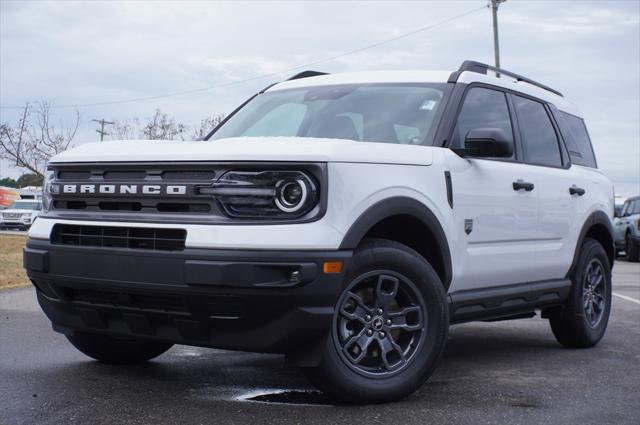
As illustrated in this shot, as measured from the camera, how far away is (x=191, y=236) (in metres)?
4.25

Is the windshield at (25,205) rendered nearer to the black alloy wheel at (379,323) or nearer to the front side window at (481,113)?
the front side window at (481,113)

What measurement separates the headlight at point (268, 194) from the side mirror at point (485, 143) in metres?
1.48

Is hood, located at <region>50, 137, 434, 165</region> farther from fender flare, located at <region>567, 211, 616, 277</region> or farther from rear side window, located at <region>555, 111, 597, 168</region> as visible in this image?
rear side window, located at <region>555, 111, 597, 168</region>

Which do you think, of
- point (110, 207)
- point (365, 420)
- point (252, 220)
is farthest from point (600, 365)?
point (110, 207)

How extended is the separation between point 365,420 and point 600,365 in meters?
2.63

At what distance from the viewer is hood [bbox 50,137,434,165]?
429 centimetres

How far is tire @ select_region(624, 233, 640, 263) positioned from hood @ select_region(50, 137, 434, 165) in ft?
65.0

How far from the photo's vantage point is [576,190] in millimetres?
6910

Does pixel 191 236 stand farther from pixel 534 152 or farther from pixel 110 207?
pixel 534 152

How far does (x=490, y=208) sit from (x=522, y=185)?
48 cm

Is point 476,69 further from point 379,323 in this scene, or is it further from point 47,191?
point 47,191

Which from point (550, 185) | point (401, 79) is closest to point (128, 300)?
point (401, 79)

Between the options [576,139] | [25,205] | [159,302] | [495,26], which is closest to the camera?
[159,302]

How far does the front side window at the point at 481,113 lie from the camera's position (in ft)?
18.7
